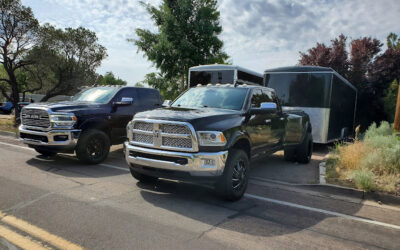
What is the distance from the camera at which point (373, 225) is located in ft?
14.0

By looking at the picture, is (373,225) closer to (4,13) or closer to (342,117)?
(342,117)

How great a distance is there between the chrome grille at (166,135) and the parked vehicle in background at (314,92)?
7.07m

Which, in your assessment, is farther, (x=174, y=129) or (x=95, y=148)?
(x=95, y=148)

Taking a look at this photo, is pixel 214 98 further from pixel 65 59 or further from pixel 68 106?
pixel 65 59

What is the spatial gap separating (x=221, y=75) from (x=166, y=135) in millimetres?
8422

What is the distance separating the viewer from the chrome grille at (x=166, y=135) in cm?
471

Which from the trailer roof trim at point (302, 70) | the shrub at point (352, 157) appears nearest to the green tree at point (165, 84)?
the trailer roof trim at point (302, 70)

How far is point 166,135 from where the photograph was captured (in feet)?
15.9

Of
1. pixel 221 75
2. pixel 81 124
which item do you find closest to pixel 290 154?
pixel 221 75

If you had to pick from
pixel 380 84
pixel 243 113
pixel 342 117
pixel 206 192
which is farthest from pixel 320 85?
pixel 380 84

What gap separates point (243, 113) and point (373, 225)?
2.67 metres

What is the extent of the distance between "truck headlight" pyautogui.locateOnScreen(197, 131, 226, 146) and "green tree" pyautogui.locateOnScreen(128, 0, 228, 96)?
14010 millimetres

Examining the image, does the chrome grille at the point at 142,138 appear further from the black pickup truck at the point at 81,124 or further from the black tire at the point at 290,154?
the black tire at the point at 290,154

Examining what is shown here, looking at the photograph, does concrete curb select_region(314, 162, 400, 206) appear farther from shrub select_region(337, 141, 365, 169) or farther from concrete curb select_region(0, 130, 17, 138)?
concrete curb select_region(0, 130, 17, 138)
